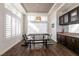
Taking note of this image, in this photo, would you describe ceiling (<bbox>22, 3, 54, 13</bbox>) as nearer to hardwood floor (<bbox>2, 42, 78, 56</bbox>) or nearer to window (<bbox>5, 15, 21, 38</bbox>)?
window (<bbox>5, 15, 21, 38</bbox>)

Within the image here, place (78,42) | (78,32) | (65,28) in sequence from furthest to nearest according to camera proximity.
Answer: (65,28) < (78,32) < (78,42)

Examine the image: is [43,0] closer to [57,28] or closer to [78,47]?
[78,47]

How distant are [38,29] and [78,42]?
319 inches

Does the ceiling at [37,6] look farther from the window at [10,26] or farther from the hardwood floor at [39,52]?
the hardwood floor at [39,52]

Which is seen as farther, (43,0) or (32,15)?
(32,15)

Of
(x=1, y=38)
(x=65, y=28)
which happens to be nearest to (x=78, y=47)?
(x=1, y=38)

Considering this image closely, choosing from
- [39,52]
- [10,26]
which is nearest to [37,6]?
[10,26]

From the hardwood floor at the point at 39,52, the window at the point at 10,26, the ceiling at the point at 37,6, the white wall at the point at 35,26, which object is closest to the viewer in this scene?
the hardwood floor at the point at 39,52

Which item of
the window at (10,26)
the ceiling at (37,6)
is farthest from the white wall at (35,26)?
the window at (10,26)

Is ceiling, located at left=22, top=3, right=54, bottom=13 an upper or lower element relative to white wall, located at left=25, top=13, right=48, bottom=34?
upper

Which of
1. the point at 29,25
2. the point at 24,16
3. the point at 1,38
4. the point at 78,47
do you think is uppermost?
the point at 24,16

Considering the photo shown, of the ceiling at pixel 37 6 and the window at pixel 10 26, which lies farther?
the ceiling at pixel 37 6

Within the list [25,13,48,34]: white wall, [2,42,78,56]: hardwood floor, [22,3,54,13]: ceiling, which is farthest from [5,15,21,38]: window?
[25,13,48,34]: white wall

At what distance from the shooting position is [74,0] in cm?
238
